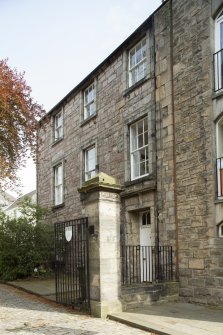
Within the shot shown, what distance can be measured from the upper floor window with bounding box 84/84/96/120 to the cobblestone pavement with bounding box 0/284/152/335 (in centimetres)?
834

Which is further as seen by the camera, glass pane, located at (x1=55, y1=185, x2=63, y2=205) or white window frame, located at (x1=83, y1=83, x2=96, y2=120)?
glass pane, located at (x1=55, y1=185, x2=63, y2=205)

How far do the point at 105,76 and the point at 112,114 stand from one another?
68.6 inches

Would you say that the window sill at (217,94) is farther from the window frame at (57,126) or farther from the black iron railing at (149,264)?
the window frame at (57,126)

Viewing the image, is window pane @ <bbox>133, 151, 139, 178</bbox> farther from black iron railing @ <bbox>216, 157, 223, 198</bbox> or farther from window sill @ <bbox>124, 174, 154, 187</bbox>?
black iron railing @ <bbox>216, 157, 223, 198</bbox>

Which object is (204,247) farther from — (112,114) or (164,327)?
(112,114)

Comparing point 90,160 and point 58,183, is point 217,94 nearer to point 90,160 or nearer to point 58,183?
point 90,160

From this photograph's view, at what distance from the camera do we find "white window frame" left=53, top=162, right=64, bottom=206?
1934 centimetres

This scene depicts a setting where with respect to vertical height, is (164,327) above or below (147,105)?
below

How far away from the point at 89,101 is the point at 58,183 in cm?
471

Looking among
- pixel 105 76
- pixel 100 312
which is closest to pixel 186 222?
pixel 100 312

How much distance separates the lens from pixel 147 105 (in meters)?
→ 12.6

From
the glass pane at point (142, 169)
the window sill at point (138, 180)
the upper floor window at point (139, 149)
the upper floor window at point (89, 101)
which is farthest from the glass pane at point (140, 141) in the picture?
the upper floor window at point (89, 101)

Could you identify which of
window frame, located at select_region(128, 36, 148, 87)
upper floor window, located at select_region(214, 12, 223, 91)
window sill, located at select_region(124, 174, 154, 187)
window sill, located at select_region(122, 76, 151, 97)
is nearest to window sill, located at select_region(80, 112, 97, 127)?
window sill, located at select_region(122, 76, 151, 97)

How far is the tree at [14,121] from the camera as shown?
39.5ft
